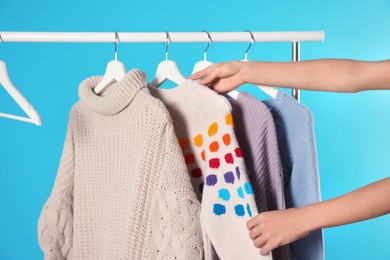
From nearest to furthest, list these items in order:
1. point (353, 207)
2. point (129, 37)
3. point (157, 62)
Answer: point (353, 207)
point (129, 37)
point (157, 62)

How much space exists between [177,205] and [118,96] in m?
0.27

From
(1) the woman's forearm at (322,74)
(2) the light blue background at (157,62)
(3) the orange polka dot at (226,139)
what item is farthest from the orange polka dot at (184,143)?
(2) the light blue background at (157,62)

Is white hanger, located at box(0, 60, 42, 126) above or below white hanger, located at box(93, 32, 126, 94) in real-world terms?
below

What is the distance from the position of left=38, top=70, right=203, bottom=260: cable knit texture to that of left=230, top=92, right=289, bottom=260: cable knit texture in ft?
→ 0.54

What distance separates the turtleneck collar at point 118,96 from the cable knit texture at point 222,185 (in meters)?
0.13

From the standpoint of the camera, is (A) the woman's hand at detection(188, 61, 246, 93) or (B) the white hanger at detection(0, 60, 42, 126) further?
(A) the woman's hand at detection(188, 61, 246, 93)

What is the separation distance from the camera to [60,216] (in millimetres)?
1450

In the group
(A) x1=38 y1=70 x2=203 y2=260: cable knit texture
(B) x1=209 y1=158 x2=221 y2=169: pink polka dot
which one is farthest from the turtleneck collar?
(B) x1=209 y1=158 x2=221 y2=169: pink polka dot

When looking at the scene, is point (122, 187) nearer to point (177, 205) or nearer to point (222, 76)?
point (177, 205)

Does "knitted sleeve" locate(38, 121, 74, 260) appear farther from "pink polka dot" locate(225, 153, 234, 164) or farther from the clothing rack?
"pink polka dot" locate(225, 153, 234, 164)

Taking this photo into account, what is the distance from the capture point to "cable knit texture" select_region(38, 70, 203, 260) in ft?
4.31

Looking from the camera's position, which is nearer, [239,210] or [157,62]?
[239,210]

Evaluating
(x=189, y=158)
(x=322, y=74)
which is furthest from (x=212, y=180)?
(x=322, y=74)

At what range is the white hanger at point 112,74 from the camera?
1.46 m
